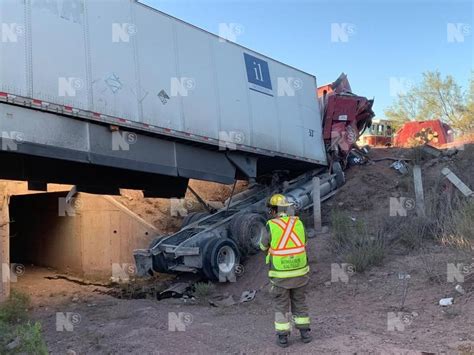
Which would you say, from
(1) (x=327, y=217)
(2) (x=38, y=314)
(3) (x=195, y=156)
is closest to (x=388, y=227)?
(1) (x=327, y=217)

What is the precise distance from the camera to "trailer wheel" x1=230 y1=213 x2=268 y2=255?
1049 centimetres

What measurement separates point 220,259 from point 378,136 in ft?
47.1

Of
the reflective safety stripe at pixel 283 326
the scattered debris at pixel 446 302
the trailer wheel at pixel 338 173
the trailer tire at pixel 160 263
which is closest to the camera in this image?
the reflective safety stripe at pixel 283 326

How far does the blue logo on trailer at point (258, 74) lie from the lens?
10.8 metres

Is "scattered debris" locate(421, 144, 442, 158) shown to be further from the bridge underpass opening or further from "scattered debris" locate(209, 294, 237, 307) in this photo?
"scattered debris" locate(209, 294, 237, 307)

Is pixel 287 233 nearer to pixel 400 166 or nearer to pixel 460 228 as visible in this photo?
pixel 460 228

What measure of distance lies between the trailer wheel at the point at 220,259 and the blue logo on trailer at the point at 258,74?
3.45m

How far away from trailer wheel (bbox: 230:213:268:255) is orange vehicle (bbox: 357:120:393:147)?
10.4 m

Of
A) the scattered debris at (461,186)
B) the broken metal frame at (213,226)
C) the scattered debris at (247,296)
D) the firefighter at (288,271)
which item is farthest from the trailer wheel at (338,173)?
the firefighter at (288,271)

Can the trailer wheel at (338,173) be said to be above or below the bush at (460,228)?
above

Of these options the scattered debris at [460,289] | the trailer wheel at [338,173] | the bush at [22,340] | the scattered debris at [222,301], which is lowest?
the scattered debris at [222,301]

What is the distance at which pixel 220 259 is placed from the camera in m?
9.84

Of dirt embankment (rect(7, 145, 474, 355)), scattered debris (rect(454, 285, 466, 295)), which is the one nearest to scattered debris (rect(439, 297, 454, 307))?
dirt embankment (rect(7, 145, 474, 355))

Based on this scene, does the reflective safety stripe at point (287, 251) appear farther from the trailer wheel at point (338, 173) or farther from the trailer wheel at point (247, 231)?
the trailer wheel at point (338, 173)
